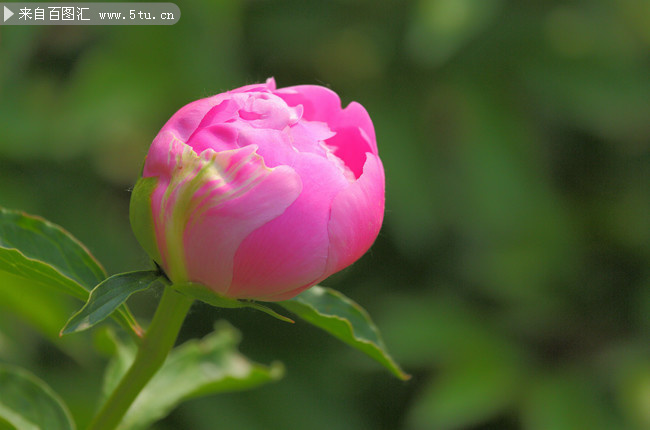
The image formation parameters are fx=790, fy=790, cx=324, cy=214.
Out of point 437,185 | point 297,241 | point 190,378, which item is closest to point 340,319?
point 297,241

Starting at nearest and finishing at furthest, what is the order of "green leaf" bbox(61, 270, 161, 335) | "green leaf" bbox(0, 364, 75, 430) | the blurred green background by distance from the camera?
"green leaf" bbox(61, 270, 161, 335), "green leaf" bbox(0, 364, 75, 430), the blurred green background

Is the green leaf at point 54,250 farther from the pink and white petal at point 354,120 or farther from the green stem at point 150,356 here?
the pink and white petal at point 354,120

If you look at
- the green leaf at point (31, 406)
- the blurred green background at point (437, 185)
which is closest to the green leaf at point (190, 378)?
the green leaf at point (31, 406)

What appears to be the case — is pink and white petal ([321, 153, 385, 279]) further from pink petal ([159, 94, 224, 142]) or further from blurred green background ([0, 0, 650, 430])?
blurred green background ([0, 0, 650, 430])

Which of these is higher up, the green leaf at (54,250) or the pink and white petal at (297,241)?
the pink and white petal at (297,241)

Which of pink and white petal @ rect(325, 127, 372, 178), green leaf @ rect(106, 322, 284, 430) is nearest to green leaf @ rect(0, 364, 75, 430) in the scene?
green leaf @ rect(106, 322, 284, 430)
